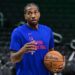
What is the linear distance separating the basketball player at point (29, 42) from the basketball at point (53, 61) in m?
0.04

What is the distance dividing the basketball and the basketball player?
0.04 meters

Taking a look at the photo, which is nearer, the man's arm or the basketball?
the man's arm

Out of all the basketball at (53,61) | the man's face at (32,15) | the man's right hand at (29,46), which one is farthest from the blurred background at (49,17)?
the man's right hand at (29,46)

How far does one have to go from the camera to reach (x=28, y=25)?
2740mm

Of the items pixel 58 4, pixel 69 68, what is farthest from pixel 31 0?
pixel 69 68

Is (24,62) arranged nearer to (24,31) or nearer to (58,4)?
(24,31)

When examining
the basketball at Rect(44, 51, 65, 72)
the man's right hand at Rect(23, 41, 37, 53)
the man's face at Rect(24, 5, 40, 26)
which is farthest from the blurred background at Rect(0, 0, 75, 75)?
the man's right hand at Rect(23, 41, 37, 53)

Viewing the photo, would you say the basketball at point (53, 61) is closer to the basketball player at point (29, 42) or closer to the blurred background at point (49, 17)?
the basketball player at point (29, 42)

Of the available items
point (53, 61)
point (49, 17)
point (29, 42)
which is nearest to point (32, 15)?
point (29, 42)

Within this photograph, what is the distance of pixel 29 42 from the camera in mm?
2639

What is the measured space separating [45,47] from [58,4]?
11893 mm

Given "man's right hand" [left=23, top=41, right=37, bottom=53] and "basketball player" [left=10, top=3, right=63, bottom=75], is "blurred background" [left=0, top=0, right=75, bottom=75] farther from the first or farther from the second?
"man's right hand" [left=23, top=41, right=37, bottom=53]

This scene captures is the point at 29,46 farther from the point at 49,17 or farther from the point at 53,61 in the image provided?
the point at 49,17

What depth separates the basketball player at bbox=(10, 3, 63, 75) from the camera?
8.64 feet
